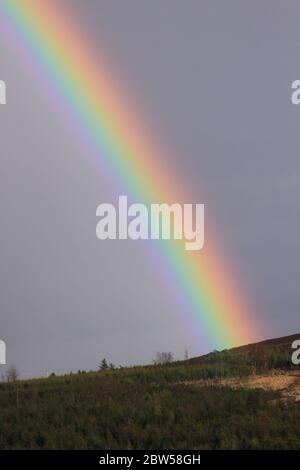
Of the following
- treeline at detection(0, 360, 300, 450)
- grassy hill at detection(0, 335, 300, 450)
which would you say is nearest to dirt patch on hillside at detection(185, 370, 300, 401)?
grassy hill at detection(0, 335, 300, 450)

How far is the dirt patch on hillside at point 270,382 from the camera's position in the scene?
17203 millimetres

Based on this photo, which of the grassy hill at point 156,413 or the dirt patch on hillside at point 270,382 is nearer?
the grassy hill at point 156,413

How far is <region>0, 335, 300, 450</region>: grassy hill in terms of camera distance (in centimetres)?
1228

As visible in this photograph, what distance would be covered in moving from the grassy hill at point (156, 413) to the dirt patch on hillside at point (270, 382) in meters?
0.04

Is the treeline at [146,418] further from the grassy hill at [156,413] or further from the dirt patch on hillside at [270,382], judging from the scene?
the dirt patch on hillside at [270,382]

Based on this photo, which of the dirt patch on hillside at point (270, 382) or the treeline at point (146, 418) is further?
the dirt patch on hillside at point (270, 382)

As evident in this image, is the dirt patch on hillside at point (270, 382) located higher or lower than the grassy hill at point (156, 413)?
higher

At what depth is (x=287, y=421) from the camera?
1320 centimetres

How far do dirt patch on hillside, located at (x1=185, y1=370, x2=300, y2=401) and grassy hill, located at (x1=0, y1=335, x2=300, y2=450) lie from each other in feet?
0.12

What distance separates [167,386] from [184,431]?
5.70 meters

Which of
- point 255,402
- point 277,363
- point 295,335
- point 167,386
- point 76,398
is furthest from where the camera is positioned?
point 295,335

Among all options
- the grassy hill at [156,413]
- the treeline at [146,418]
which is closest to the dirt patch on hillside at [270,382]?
the grassy hill at [156,413]
